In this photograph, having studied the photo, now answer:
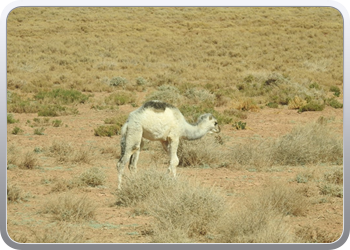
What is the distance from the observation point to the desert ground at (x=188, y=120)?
688cm

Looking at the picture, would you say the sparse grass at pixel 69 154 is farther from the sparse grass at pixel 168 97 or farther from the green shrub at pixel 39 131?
the sparse grass at pixel 168 97

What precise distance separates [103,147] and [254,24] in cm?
3349

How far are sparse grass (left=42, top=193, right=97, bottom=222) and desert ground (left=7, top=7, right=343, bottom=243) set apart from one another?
3 cm

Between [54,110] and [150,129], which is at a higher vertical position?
[150,129]

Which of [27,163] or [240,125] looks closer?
[27,163]

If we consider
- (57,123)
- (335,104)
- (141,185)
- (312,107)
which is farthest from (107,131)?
(335,104)

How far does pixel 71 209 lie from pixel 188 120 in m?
8.84

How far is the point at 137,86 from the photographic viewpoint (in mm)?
26828

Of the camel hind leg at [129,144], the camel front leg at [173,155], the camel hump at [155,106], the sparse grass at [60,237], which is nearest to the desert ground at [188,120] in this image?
the sparse grass at [60,237]

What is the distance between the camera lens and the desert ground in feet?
22.6

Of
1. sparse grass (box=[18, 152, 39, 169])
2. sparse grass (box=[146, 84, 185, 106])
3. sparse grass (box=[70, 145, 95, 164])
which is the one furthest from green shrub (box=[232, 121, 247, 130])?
sparse grass (box=[18, 152, 39, 169])

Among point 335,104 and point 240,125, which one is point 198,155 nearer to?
point 240,125

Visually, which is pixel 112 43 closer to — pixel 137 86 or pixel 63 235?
pixel 137 86

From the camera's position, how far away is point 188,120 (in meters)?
15.8
